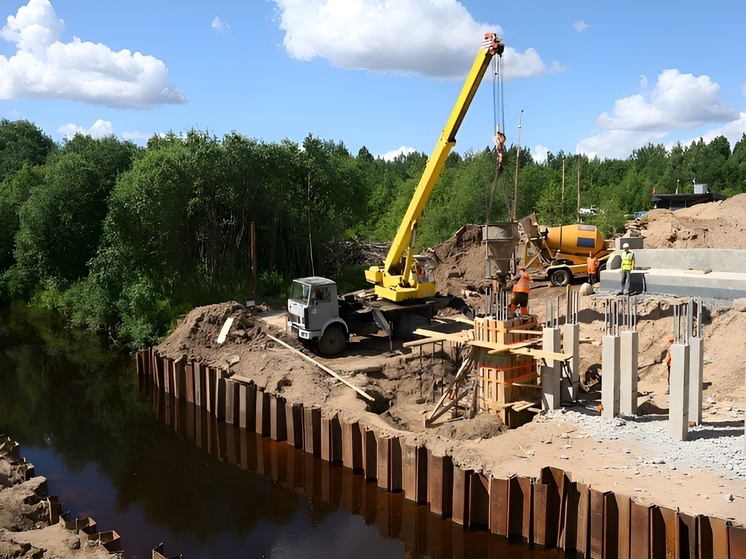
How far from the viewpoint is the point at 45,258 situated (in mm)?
38844

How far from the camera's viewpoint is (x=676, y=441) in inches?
511

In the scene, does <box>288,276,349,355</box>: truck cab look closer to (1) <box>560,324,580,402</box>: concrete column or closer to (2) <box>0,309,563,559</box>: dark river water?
(2) <box>0,309,563,559</box>: dark river water

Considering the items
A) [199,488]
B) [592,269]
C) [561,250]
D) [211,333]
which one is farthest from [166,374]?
[561,250]

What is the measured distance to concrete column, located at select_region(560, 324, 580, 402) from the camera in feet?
51.6

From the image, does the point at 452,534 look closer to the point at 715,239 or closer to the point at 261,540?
the point at 261,540

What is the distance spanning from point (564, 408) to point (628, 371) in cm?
166

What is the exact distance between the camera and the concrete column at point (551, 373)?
15188 millimetres

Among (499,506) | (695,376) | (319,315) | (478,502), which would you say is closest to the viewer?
(499,506)

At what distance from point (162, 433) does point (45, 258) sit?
24015mm

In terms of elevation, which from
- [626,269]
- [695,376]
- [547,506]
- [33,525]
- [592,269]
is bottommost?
[33,525]

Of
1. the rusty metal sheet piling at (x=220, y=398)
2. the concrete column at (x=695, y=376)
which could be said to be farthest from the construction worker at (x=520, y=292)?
the rusty metal sheet piling at (x=220, y=398)

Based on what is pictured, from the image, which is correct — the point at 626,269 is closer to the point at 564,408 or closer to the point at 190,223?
the point at 564,408

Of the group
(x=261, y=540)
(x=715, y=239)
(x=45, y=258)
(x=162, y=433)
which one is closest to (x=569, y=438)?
(x=261, y=540)

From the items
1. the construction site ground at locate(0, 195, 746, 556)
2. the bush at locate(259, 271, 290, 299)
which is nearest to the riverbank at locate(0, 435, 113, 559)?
the construction site ground at locate(0, 195, 746, 556)
